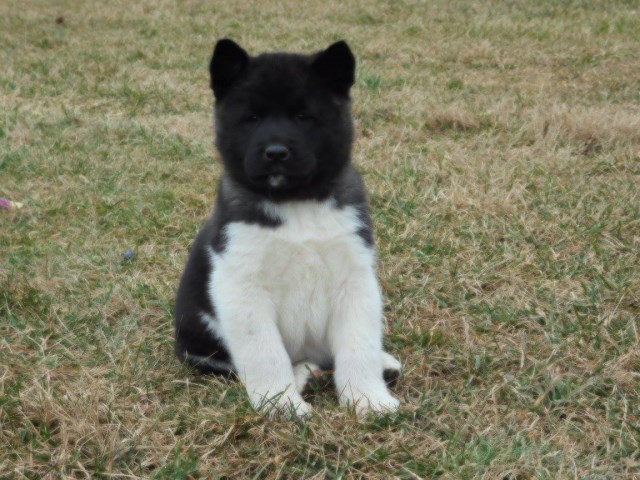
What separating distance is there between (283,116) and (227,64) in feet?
1.06

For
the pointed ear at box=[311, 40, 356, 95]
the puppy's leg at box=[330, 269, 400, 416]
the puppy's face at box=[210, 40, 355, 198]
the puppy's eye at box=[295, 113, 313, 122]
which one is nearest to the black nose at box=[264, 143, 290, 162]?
the puppy's face at box=[210, 40, 355, 198]

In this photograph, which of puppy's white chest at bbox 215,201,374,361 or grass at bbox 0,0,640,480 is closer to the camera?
grass at bbox 0,0,640,480

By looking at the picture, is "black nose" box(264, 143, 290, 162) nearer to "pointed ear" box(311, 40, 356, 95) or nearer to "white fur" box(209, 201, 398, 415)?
"white fur" box(209, 201, 398, 415)

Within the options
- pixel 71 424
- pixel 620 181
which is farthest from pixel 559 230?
pixel 71 424

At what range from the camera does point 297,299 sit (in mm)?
3311

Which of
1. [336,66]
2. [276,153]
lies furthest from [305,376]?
[336,66]

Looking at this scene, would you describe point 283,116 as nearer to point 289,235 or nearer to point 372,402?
point 289,235

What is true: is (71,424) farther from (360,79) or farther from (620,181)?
(360,79)

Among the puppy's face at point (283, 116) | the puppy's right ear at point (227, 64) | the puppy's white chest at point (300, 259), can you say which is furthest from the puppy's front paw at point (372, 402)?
the puppy's right ear at point (227, 64)

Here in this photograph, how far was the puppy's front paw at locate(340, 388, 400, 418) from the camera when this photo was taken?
3.15 meters

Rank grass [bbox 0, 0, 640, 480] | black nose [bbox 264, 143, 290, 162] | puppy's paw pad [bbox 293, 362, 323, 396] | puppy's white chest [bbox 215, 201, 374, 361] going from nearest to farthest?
grass [bbox 0, 0, 640, 480]
black nose [bbox 264, 143, 290, 162]
puppy's white chest [bbox 215, 201, 374, 361]
puppy's paw pad [bbox 293, 362, 323, 396]

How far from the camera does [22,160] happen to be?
21.8 ft

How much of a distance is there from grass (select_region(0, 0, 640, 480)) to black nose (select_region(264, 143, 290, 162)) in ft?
3.07

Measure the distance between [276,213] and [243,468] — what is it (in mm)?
985
